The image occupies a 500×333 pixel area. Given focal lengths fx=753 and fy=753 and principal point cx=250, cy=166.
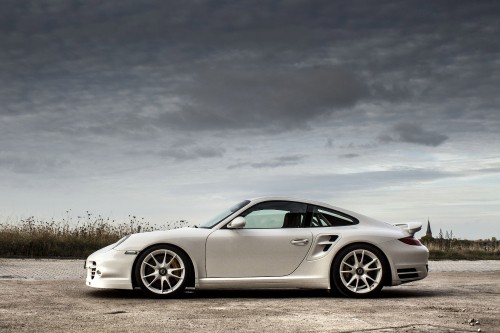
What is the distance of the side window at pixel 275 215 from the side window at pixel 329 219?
0.59 ft

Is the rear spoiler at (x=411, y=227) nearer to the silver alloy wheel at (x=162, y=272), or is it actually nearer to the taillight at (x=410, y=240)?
the taillight at (x=410, y=240)

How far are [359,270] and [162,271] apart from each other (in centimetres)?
270

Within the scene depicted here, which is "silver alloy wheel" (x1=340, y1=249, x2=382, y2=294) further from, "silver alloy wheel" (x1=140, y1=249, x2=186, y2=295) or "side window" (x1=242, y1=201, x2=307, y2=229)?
"silver alloy wheel" (x1=140, y1=249, x2=186, y2=295)

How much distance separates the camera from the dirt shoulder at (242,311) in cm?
739

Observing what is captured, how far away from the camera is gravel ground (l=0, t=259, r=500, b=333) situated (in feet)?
24.3

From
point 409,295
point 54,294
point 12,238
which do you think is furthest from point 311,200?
point 12,238

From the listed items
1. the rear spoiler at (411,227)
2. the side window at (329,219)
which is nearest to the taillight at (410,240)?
the rear spoiler at (411,227)

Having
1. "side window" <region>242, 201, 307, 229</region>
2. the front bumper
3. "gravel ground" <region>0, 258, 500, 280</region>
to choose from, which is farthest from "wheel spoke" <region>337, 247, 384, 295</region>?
"gravel ground" <region>0, 258, 500, 280</region>

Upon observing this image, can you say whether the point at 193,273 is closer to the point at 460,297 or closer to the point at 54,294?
the point at 54,294

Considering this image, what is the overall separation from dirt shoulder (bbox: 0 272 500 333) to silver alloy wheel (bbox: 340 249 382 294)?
253 mm

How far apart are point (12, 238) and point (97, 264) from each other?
11.8 metres

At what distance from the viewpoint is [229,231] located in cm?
1034

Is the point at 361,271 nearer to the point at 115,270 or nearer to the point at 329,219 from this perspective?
the point at 329,219

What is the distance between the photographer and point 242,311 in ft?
28.3
